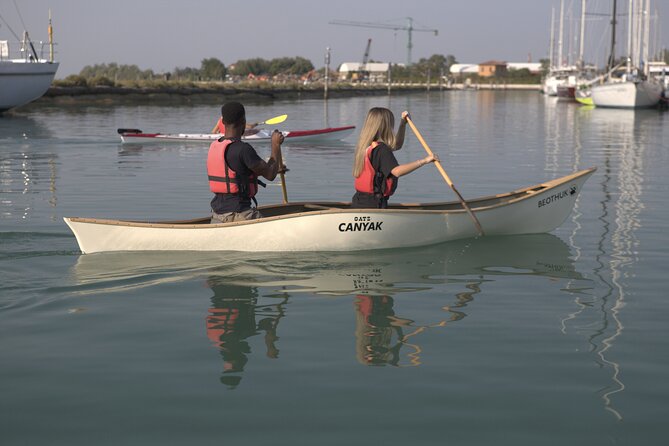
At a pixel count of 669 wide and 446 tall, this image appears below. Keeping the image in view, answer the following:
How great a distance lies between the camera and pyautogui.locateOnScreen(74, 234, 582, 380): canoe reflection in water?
6.59 m

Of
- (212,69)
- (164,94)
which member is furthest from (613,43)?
(212,69)

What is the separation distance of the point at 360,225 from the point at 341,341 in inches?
121

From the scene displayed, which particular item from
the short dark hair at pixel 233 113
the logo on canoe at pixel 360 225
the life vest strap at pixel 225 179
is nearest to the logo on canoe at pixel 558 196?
the logo on canoe at pixel 360 225

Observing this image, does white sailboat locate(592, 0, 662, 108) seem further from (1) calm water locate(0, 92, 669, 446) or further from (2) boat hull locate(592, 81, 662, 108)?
(1) calm water locate(0, 92, 669, 446)

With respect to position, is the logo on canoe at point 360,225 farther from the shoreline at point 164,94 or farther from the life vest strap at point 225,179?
the shoreline at point 164,94

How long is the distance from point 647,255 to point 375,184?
3351 millimetres

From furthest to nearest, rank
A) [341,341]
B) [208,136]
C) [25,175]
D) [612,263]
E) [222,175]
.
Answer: [208,136] → [25,175] → [612,263] → [222,175] → [341,341]

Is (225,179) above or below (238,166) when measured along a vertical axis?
below

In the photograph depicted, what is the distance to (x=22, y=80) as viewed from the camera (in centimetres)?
3931

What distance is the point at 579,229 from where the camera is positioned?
11.8m

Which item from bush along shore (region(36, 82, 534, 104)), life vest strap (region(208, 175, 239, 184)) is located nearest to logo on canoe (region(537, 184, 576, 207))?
life vest strap (region(208, 175, 239, 184))

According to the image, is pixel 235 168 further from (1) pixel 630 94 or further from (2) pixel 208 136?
(1) pixel 630 94

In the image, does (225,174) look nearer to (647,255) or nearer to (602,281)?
(602,281)

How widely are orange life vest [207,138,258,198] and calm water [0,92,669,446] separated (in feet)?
2.43
